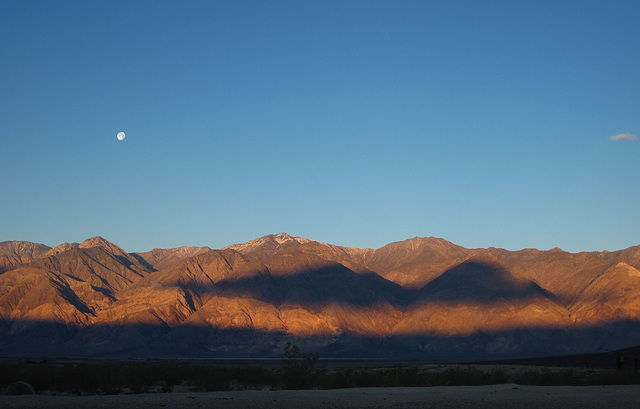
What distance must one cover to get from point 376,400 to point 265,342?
149m

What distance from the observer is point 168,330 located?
573 feet

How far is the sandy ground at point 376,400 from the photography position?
2012cm

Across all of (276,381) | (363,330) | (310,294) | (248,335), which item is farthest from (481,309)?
(276,381)

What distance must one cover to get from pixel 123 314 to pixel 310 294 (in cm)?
5155

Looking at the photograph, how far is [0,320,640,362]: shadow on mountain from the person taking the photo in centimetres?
15262

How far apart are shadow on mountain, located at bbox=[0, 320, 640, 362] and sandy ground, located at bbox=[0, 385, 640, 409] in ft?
427

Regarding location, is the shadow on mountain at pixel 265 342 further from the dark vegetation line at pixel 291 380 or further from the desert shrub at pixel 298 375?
the desert shrub at pixel 298 375

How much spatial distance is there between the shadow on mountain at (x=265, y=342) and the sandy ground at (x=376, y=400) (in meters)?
130

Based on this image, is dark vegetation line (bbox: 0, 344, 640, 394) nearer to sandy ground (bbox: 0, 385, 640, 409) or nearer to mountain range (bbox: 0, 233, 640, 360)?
sandy ground (bbox: 0, 385, 640, 409)

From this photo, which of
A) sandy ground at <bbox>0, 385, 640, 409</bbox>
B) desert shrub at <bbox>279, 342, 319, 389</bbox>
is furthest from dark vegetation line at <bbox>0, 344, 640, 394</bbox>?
sandy ground at <bbox>0, 385, 640, 409</bbox>

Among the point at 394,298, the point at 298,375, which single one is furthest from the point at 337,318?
the point at 298,375

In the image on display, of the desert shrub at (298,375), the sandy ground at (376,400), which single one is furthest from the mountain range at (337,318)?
the sandy ground at (376,400)

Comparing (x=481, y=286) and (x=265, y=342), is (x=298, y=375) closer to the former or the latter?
(x=265, y=342)

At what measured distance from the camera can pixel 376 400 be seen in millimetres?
21578
